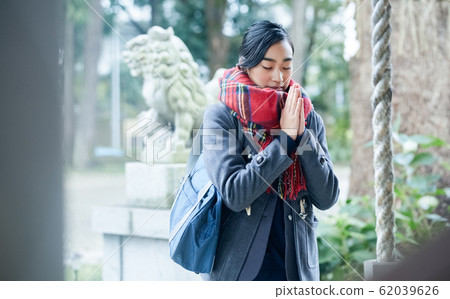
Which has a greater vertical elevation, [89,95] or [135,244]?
[89,95]

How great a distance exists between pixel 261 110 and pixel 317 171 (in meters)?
0.13

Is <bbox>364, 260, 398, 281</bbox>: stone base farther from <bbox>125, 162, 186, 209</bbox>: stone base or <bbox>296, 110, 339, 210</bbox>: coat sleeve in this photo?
<bbox>125, 162, 186, 209</bbox>: stone base

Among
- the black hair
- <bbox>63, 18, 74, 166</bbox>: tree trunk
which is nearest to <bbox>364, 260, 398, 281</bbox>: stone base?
the black hair

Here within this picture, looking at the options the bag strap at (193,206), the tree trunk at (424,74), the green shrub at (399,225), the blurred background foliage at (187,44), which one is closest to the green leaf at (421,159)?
the green shrub at (399,225)

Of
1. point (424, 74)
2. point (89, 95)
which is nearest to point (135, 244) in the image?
point (424, 74)

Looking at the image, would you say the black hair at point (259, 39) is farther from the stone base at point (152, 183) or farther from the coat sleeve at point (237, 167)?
the stone base at point (152, 183)

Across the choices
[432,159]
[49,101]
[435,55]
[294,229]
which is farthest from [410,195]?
[49,101]

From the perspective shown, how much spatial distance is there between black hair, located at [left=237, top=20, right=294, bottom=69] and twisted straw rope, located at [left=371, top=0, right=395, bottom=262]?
21 centimetres

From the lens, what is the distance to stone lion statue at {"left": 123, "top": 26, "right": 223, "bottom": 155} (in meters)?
1.36

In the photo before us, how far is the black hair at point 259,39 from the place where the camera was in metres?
0.74

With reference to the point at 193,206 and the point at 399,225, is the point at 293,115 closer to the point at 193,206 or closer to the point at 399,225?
the point at 193,206

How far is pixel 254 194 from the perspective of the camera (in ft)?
2.28

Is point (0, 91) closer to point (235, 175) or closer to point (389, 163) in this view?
point (235, 175)

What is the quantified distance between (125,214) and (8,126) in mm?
925
